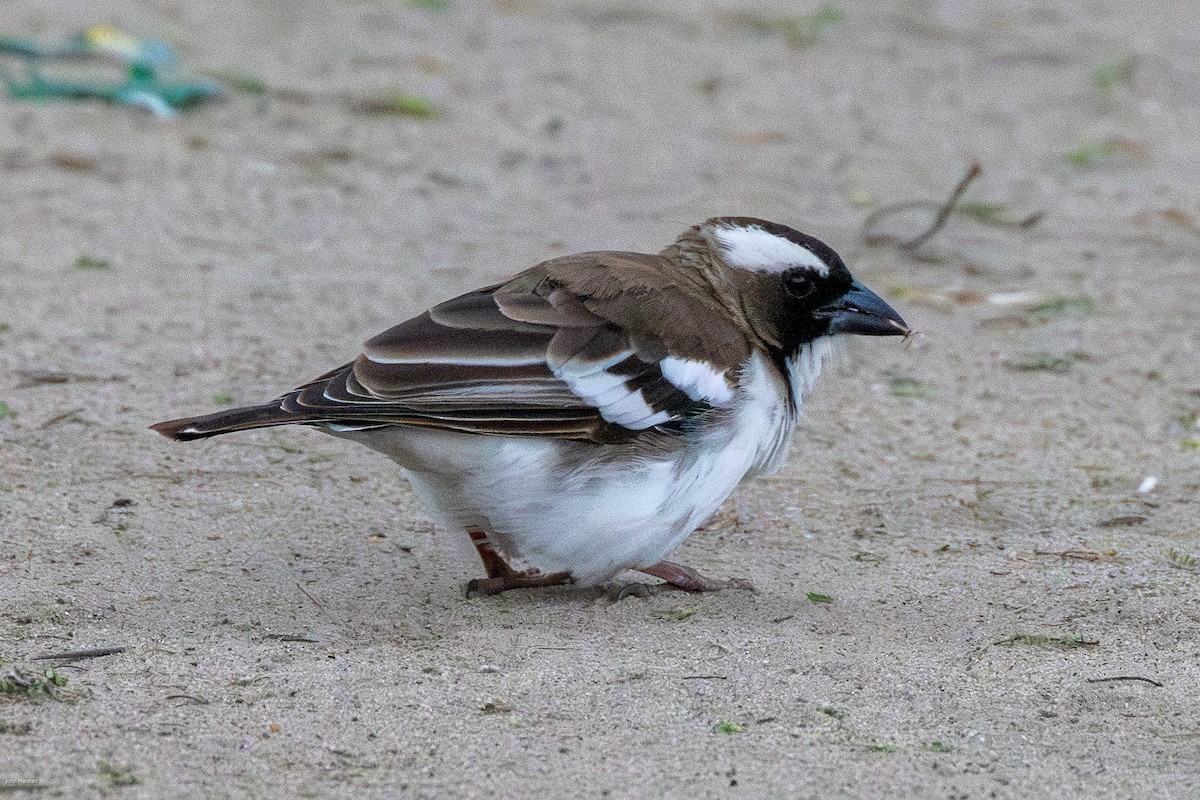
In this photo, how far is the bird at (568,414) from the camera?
427 centimetres

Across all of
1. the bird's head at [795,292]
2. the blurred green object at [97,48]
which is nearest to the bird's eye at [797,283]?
the bird's head at [795,292]

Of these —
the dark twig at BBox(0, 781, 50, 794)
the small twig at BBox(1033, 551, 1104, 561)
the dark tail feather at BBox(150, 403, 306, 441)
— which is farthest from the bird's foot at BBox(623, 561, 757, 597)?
the dark twig at BBox(0, 781, 50, 794)

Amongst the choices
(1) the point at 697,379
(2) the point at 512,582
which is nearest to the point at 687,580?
(2) the point at 512,582

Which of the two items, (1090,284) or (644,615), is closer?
(644,615)

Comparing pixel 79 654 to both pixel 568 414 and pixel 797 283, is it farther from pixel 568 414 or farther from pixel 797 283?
pixel 797 283

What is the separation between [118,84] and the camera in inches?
356

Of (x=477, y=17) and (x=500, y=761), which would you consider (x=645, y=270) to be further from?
(x=477, y=17)

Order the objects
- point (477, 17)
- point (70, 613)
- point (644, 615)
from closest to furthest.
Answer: point (70, 613), point (644, 615), point (477, 17)

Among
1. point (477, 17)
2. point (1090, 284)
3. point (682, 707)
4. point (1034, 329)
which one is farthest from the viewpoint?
point (477, 17)

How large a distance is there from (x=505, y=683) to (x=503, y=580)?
2.65 ft

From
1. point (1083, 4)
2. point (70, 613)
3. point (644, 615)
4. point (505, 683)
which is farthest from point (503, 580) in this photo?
point (1083, 4)

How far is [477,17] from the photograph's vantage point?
35.1 feet

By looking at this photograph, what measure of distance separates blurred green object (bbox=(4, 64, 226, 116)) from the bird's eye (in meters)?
5.04

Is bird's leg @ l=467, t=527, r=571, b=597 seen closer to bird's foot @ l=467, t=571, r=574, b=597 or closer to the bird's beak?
bird's foot @ l=467, t=571, r=574, b=597
